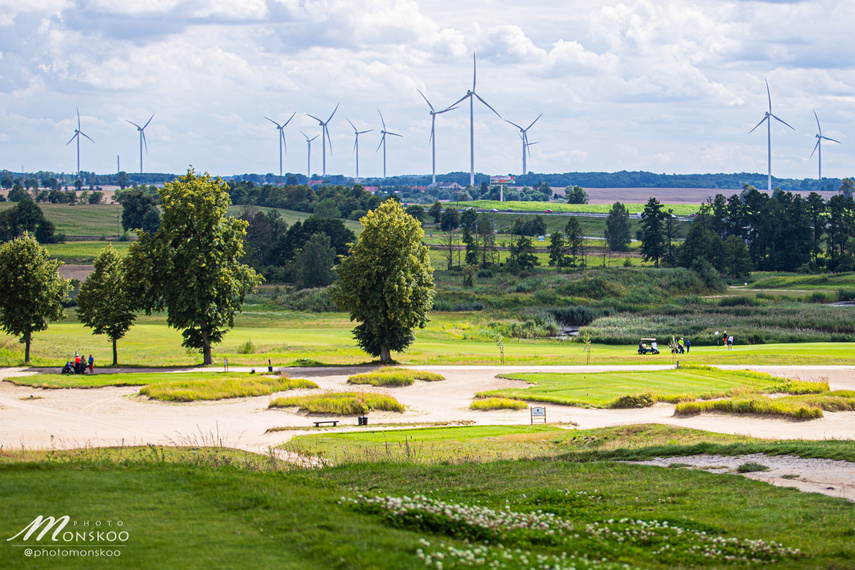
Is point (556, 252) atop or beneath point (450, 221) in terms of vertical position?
beneath

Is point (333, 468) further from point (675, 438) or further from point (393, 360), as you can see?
point (393, 360)

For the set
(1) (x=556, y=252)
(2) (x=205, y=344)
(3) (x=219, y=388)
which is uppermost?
(1) (x=556, y=252)

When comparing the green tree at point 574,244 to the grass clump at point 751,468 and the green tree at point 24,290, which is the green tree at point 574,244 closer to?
the green tree at point 24,290

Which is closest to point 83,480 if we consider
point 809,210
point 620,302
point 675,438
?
point 675,438

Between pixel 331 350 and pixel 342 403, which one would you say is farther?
pixel 331 350

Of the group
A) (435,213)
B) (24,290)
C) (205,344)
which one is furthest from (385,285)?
(435,213)

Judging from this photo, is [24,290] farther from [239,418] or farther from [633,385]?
[633,385]
